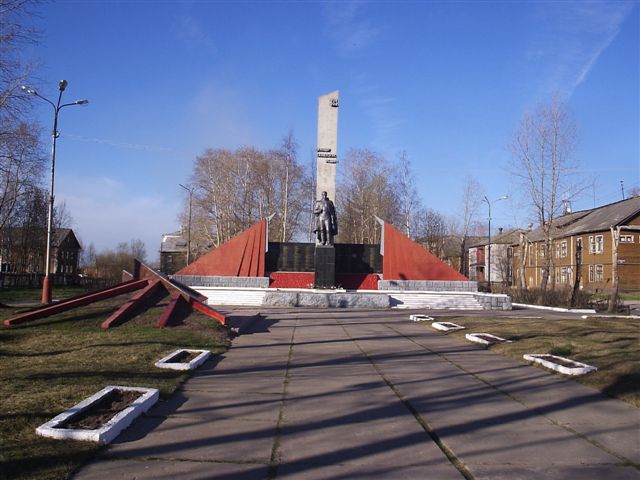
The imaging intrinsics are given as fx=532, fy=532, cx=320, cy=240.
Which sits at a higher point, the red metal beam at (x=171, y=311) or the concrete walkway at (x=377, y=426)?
the red metal beam at (x=171, y=311)

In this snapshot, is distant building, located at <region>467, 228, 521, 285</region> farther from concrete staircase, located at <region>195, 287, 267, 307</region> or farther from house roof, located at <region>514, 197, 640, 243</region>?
concrete staircase, located at <region>195, 287, 267, 307</region>

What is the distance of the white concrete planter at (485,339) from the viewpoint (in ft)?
35.4

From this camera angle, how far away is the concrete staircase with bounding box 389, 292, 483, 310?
2339 centimetres

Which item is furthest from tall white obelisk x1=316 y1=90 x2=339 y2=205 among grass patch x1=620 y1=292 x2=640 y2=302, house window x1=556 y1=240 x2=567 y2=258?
house window x1=556 y1=240 x2=567 y2=258

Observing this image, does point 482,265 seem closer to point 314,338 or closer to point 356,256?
point 356,256

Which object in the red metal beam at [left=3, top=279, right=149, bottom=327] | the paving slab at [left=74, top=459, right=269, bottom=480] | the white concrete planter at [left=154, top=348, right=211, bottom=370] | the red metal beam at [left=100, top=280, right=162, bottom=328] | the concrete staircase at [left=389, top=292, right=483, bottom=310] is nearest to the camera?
the paving slab at [left=74, top=459, right=269, bottom=480]

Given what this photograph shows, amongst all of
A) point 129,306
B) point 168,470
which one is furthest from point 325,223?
point 168,470

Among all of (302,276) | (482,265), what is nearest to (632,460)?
(302,276)

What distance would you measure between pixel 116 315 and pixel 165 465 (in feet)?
28.6

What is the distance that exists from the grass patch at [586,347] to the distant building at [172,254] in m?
33.9

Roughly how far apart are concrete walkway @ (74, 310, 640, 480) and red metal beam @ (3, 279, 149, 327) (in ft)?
18.1

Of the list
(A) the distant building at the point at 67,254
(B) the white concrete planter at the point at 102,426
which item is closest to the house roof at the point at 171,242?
(A) the distant building at the point at 67,254

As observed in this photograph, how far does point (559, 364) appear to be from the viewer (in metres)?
8.19

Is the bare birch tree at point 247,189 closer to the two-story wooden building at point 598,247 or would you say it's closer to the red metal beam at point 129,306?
the two-story wooden building at point 598,247
